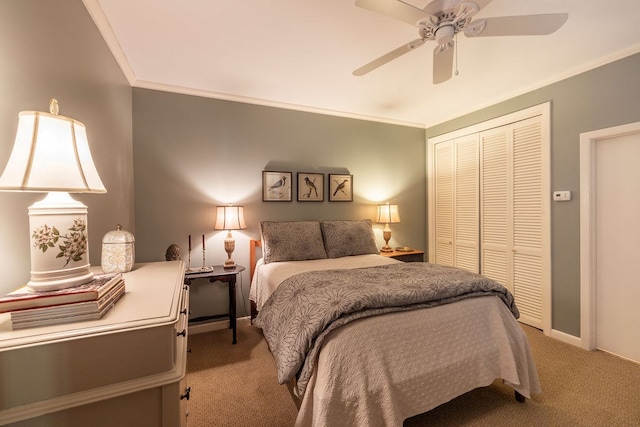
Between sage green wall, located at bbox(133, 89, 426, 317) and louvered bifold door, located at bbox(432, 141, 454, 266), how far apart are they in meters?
0.75

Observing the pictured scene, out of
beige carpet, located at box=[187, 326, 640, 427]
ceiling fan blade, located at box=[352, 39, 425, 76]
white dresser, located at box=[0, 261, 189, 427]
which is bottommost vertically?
beige carpet, located at box=[187, 326, 640, 427]

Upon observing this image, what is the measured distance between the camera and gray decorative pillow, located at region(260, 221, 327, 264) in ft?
9.11

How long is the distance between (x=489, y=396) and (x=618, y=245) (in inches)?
68.4

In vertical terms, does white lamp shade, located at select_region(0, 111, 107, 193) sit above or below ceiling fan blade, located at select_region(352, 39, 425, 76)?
below

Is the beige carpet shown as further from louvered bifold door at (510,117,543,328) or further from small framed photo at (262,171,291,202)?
small framed photo at (262,171,291,202)

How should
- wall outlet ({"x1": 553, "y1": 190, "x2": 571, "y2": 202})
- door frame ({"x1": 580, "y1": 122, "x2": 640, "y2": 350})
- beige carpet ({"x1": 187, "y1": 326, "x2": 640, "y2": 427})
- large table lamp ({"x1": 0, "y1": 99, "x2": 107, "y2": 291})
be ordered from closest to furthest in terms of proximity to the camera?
large table lamp ({"x1": 0, "y1": 99, "x2": 107, "y2": 291}) → beige carpet ({"x1": 187, "y1": 326, "x2": 640, "y2": 427}) → door frame ({"x1": 580, "y1": 122, "x2": 640, "y2": 350}) → wall outlet ({"x1": 553, "y1": 190, "x2": 571, "y2": 202})

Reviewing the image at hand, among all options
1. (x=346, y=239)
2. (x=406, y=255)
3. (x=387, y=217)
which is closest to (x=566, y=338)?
(x=406, y=255)

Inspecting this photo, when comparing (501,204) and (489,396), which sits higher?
(501,204)

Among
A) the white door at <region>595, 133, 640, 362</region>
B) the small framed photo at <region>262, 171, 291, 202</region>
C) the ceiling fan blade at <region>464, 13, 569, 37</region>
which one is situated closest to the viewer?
the ceiling fan blade at <region>464, 13, 569, 37</region>

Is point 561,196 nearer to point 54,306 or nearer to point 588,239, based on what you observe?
point 588,239

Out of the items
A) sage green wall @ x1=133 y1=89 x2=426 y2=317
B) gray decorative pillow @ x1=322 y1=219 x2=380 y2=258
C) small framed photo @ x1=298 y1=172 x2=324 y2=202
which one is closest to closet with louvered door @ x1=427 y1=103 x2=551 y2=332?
sage green wall @ x1=133 y1=89 x2=426 y2=317

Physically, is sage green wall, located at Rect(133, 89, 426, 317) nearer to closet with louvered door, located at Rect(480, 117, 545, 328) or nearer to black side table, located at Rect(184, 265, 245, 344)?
black side table, located at Rect(184, 265, 245, 344)

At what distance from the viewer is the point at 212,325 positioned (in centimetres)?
289

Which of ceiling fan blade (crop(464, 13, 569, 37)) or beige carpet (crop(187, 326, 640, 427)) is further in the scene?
beige carpet (crop(187, 326, 640, 427))
